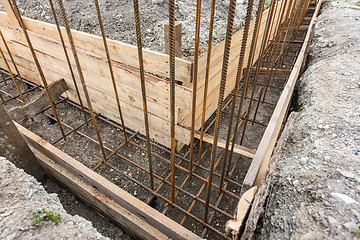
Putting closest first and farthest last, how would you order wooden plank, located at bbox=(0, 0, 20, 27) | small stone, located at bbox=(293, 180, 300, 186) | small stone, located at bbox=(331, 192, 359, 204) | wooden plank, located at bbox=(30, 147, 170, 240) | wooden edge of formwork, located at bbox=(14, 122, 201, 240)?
small stone, located at bbox=(331, 192, 359, 204)
wooden edge of formwork, located at bbox=(14, 122, 201, 240)
small stone, located at bbox=(293, 180, 300, 186)
wooden plank, located at bbox=(30, 147, 170, 240)
wooden plank, located at bbox=(0, 0, 20, 27)

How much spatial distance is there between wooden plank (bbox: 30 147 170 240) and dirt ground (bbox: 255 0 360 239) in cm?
89

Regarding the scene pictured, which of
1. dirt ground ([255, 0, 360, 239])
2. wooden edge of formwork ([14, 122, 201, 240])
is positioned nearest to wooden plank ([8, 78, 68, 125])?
wooden edge of formwork ([14, 122, 201, 240])

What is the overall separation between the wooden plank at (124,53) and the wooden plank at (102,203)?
4.28ft

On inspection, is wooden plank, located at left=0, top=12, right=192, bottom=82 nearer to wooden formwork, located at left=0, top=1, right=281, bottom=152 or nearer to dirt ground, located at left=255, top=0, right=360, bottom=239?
wooden formwork, located at left=0, top=1, right=281, bottom=152

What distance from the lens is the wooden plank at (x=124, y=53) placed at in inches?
77.6

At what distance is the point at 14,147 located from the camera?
1.92 metres

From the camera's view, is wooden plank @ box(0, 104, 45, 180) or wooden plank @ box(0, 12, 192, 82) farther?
wooden plank @ box(0, 12, 192, 82)

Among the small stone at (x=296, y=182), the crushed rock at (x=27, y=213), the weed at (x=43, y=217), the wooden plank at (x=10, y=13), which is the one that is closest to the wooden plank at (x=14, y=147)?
the crushed rock at (x=27, y=213)

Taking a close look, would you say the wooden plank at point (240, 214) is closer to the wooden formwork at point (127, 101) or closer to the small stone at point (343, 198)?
the wooden formwork at point (127, 101)

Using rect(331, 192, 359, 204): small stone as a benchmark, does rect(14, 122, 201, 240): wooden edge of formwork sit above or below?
below

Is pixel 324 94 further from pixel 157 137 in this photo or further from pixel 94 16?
pixel 94 16

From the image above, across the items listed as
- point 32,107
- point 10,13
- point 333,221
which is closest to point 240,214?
point 333,221

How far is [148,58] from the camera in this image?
210 centimetres

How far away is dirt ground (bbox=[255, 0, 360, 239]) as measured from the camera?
1.29 metres
